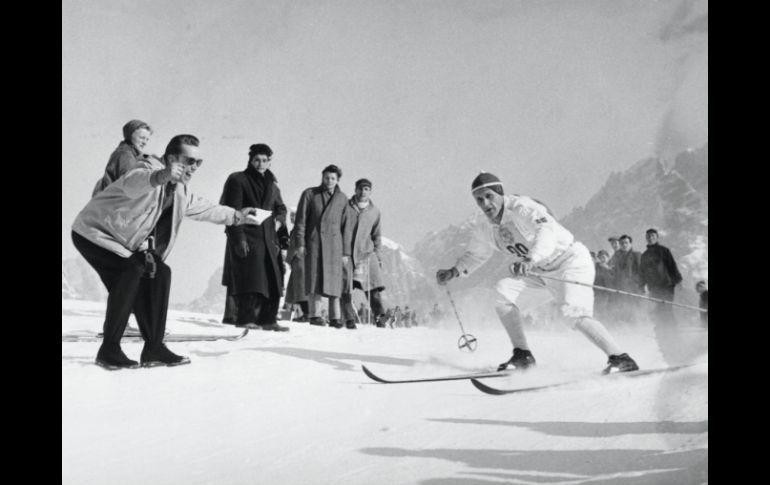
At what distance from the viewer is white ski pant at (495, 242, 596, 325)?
3.84 metres

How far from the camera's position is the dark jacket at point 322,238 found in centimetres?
459

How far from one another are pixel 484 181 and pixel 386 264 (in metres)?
0.82

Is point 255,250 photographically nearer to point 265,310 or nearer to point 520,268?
point 265,310

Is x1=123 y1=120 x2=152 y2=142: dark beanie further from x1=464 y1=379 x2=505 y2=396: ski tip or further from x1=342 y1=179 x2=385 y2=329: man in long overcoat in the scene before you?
x1=464 y1=379 x2=505 y2=396: ski tip

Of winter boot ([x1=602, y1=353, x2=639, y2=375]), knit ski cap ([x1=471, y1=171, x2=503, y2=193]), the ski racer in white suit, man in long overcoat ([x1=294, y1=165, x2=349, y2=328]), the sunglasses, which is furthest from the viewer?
man in long overcoat ([x1=294, y1=165, x2=349, y2=328])

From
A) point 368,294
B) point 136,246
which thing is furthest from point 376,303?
point 136,246

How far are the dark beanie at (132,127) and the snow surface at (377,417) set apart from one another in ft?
3.05

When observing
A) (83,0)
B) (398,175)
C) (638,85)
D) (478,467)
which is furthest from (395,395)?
(83,0)

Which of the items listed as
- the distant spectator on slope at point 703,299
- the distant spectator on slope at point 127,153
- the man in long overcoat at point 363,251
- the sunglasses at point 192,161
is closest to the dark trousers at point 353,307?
the man in long overcoat at point 363,251

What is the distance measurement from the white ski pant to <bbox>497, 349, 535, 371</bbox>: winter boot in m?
0.21

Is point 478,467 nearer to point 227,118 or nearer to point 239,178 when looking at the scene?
point 239,178

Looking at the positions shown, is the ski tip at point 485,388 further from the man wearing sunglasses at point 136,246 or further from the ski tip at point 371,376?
the man wearing sunglasses at point 136,246

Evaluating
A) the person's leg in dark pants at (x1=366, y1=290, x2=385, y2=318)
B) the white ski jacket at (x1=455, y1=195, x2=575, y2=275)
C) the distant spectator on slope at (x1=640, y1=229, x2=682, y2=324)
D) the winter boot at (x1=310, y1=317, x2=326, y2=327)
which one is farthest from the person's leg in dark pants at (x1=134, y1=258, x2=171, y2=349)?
the distant spectator on slope at (x1=640, y1=229, x2=682, y2=324)

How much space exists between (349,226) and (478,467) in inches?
69.1
